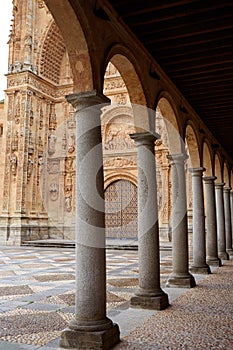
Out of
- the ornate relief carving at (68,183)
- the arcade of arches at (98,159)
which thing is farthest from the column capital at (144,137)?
the ornate relief carving at (68,183)

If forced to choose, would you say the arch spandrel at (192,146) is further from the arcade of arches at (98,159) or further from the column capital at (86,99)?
the column capital at (86,99)

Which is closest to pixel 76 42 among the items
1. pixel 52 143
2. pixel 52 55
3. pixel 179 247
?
pixel 179 247

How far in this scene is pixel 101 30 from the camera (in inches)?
185

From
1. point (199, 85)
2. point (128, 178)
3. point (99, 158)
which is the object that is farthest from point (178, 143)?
point (128, 178)

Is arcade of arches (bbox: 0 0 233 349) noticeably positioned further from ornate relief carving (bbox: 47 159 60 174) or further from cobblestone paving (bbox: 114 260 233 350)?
cobblestone paving (bbox: 114 260 233 350)

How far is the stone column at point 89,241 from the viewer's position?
3893mm

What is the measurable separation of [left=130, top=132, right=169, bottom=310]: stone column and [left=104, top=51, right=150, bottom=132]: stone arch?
0.88 feet

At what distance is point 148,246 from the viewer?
586cm

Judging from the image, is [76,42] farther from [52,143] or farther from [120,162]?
[52,143]

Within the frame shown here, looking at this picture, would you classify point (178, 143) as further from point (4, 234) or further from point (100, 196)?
point (4, 234)

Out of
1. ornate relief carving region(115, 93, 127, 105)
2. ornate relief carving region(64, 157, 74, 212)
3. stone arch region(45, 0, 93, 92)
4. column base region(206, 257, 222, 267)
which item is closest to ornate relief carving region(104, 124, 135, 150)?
ornate relief carving region(115, 93, 127, 105)

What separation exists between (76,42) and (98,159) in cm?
135

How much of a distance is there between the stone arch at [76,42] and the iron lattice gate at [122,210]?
16301mm

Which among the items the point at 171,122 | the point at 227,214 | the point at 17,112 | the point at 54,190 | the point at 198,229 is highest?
the point at 17,112
